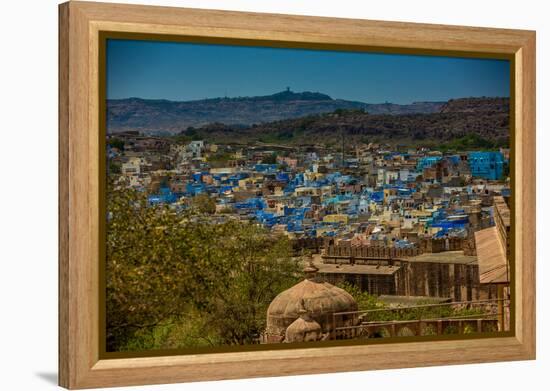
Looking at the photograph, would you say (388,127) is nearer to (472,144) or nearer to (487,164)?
(472,144)

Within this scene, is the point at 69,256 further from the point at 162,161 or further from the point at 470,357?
the point at 470,357

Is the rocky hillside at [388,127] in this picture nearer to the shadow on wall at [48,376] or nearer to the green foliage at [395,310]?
the green foliage at [395,310]

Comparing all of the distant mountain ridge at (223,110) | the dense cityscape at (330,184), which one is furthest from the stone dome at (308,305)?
the distant mountain ridge at (223,110)

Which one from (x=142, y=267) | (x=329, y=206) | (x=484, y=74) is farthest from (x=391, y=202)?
(x=142, y=267)

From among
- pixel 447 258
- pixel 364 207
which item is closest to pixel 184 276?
pixel 364 207

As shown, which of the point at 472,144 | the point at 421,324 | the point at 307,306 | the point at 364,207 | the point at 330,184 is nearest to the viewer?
the point at 307,306

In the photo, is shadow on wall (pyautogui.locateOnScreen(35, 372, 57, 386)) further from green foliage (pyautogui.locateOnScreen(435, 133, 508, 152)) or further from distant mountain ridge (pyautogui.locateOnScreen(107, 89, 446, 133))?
green foliage (pyautogui.locateOnScreen(435, 133, 508, 152))
